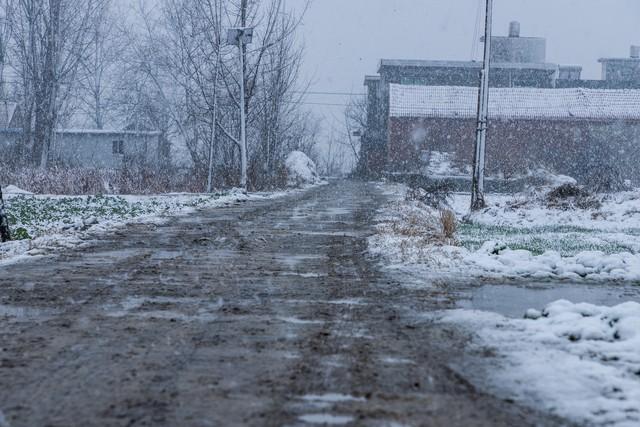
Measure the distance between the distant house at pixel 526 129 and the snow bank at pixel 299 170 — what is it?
522 cm

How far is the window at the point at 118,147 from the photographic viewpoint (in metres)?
50.8

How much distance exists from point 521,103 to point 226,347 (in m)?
44.7

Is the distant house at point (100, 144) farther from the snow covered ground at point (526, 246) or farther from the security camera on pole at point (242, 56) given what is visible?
the snow covered ground at point (526, 246)

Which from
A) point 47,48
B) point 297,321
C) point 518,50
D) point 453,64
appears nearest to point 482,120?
point 297,321

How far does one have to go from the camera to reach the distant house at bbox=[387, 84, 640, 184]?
4400 centimetres

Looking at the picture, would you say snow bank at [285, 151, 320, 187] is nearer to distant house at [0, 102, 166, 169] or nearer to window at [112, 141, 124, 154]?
distant house at [0, 102, 166, 169]

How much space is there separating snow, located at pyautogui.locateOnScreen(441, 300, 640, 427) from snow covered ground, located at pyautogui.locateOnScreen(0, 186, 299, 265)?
18.0ft

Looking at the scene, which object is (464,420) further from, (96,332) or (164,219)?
(164,219)

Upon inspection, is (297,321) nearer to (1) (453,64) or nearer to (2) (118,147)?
(2) (118,147)

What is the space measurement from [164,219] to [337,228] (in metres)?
3.35

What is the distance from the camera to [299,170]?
1758 inches

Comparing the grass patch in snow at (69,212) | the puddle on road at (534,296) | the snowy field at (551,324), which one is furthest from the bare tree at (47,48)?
the puddle on road at (534,296)

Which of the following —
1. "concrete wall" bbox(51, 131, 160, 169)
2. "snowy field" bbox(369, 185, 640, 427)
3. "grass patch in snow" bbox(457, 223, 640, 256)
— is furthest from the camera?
"concrete wall" bbox(51, 131, 160, 169)

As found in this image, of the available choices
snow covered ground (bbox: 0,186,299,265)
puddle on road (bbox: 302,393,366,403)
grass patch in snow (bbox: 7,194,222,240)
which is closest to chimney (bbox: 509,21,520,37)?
snow covered ground (bbox: 0,186,299,265)
